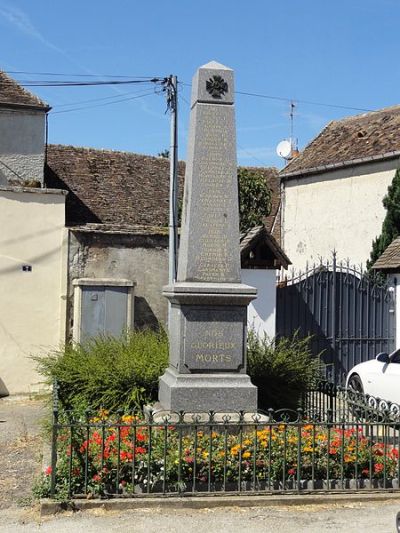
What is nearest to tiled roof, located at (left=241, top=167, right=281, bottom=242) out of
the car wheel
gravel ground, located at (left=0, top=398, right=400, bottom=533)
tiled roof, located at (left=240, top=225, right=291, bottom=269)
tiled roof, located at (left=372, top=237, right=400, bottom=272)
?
tiled roof, located at (left=372, top=237, right=400, bottom=272)

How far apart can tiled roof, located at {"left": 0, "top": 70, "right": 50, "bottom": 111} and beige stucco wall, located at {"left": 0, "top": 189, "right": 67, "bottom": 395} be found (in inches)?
201

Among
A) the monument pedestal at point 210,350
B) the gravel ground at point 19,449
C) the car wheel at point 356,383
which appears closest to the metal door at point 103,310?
the gravel ground at point 19,449

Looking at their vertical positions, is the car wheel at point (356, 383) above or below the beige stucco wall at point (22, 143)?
below

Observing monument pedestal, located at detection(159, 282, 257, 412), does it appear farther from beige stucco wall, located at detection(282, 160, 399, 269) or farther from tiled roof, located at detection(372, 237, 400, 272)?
beige stucco wall, located at detection(282, 160, 399, 269)

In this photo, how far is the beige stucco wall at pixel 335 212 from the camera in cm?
2095

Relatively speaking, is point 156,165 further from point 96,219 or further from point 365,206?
point 365,206

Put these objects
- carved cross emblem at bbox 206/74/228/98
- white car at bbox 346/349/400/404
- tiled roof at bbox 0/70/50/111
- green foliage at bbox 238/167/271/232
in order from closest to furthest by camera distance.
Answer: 1. carved cross emblem at bbox 206/74/228/98
2. white car at bbox 346/349/400/404
3. tiled roof at bbox 0/70/50/111
4. green foliage at bbox 238/167/271/232

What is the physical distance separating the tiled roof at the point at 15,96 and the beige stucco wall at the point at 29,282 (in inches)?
201

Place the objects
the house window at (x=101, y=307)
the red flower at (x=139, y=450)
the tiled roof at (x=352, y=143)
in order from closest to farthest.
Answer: the red flower at (x=139, y=450), the house window at (x=101, y=307), the tiled roof at (x=352, y=143)

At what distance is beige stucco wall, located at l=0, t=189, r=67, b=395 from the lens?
13773 mm

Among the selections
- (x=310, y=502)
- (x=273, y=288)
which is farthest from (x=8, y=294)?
(x=310, y=502)

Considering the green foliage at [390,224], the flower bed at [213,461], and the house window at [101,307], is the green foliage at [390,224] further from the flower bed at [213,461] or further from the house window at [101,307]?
the flower bed at [213,461]

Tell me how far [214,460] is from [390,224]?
13042 mm

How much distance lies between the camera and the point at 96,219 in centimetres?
1916
